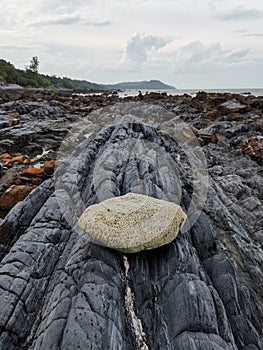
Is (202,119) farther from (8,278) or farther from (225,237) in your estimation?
(8,278)

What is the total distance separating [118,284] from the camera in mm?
4453

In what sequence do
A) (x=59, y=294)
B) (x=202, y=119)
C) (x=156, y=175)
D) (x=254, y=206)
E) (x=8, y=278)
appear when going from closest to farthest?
(x=59, y=294) < (x=8, y=278) < (x=156, y=175) < (x=254, y=206) < (x=202, y=119)

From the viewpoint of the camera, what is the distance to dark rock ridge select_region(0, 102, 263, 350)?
393 centimetres

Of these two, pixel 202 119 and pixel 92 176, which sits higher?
pixel 92 176

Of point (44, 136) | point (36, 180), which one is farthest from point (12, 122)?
point (36, 180)

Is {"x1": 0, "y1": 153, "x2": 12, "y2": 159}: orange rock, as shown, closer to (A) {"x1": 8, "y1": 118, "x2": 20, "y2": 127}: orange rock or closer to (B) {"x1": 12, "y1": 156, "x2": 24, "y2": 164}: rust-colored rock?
(B) {"x1": 12, "y1": 156, "x2": 24, "y2": 164}: rust-colored rock

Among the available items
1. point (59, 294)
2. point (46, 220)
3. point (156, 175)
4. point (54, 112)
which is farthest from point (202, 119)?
point (59, 294)

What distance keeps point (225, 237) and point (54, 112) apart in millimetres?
29809

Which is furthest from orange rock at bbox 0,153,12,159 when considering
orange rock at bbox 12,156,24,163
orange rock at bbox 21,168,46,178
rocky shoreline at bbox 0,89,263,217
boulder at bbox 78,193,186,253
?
boulder at bbox 78,193,186,253

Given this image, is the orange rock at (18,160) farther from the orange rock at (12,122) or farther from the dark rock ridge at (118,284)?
the orange rock at (12,122)

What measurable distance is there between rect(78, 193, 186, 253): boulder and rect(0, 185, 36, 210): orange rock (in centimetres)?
500

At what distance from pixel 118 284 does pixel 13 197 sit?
6.13 metres

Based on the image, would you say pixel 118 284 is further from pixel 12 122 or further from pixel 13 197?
pixel 12 122

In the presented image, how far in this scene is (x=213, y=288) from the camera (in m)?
4.88
